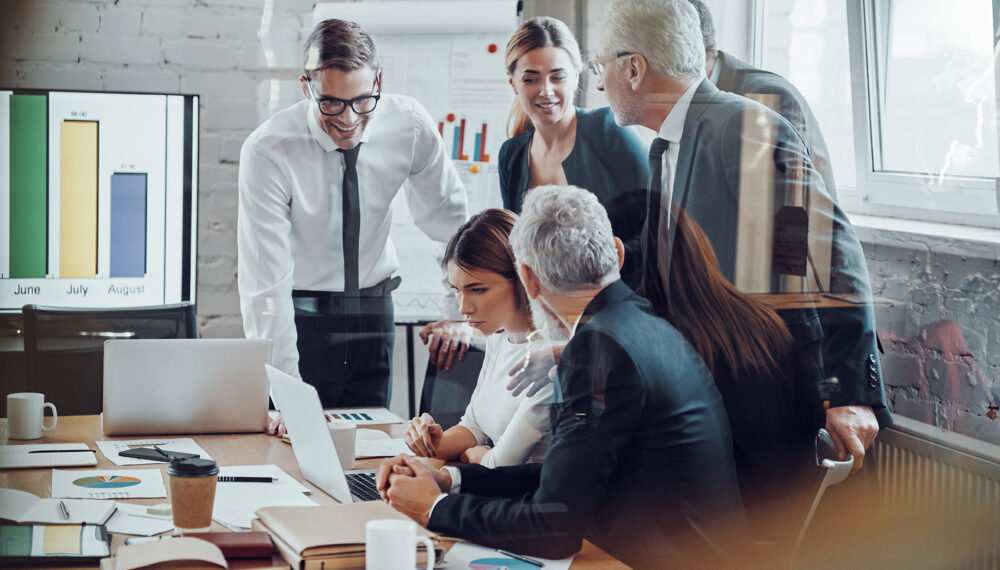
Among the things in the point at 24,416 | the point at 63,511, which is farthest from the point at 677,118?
the point at 24,416

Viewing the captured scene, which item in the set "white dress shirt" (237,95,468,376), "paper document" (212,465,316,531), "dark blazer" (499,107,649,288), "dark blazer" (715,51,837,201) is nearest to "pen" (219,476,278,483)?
"paper document" (212,465,316,531)

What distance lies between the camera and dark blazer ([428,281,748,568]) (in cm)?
181

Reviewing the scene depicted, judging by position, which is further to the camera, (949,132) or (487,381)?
(487,381)

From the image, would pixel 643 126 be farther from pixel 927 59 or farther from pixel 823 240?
pixel 927 59

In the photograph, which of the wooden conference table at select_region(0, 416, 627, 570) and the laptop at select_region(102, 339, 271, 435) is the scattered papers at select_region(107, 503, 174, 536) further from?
the laptop at select_region(102, 339, 271, 435)

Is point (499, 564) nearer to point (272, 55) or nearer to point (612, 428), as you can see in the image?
point (612, 428)

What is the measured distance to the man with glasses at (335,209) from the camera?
2043 mm

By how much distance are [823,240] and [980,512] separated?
0.66 metres

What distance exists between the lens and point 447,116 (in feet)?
6.86

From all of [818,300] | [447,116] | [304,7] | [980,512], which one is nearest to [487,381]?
[447,116]

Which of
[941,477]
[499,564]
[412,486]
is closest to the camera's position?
[499,564]

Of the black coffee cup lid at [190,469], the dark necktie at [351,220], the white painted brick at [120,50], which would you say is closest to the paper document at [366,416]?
the dark necktie at [351,220]

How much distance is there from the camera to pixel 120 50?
77.9 inches

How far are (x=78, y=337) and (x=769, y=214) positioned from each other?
61.6 inches
